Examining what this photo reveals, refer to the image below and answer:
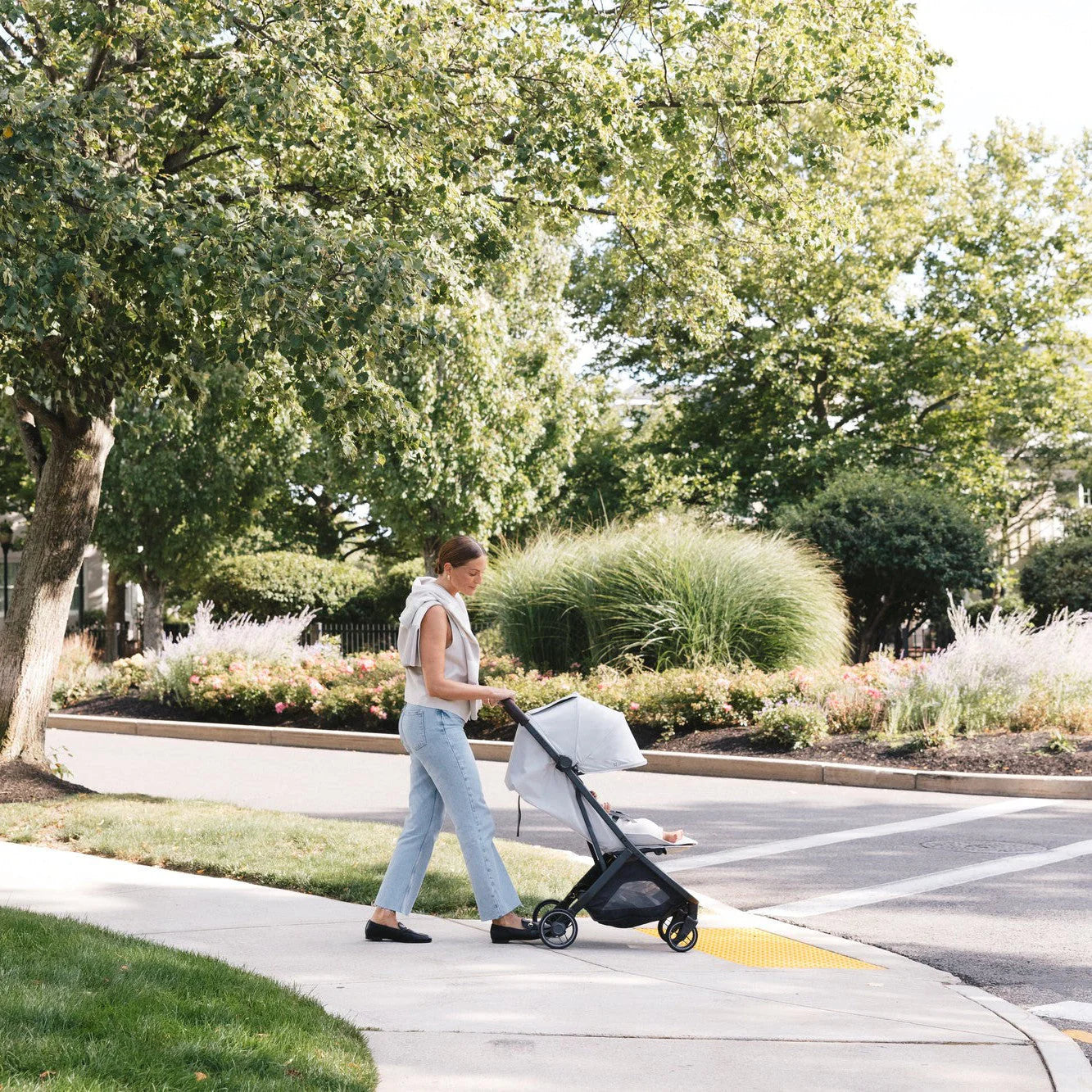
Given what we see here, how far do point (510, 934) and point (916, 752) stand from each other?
7.61 meters

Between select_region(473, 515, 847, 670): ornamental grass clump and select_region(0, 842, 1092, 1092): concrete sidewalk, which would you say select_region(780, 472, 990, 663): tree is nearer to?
select_region(473, 515, 847, 670): ornamental grass clump

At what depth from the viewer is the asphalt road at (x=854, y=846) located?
6.16 metres

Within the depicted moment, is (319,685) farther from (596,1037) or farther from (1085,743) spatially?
(596,1037)

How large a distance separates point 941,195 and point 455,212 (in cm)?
2329

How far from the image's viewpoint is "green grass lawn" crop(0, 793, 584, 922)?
693cm

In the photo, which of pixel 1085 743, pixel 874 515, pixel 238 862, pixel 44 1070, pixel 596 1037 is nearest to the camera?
pixel 44 1070

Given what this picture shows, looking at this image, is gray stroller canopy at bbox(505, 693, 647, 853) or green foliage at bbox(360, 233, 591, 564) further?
green foliage at bbox(360, 233, 591, 564)

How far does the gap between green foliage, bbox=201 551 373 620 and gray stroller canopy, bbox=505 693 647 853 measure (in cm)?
2299

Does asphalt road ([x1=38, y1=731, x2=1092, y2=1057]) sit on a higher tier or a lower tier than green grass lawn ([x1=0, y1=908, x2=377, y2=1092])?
lower

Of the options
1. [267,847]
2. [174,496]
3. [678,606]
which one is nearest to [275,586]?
[174,496]

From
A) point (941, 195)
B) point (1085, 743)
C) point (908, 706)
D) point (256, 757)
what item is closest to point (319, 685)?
point (256, 757)

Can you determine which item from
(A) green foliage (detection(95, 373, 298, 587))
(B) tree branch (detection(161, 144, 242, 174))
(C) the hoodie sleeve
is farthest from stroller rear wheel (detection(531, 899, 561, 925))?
(A) green foliage (detection(95, 373, 298, 587))

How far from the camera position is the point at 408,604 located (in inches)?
237

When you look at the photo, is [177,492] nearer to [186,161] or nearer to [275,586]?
[275,586]
